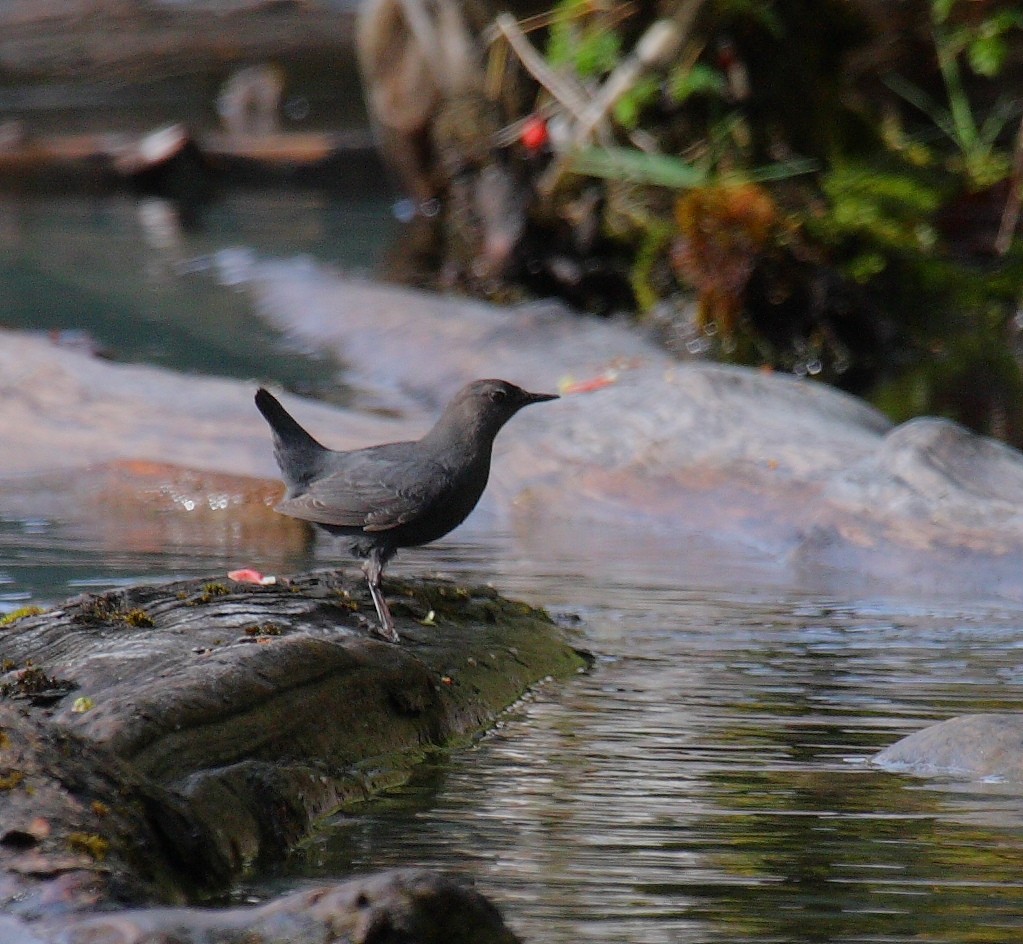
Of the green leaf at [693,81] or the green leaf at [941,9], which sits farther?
the green leaf at [693,81]

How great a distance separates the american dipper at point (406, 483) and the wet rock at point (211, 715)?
151mm

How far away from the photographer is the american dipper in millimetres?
5211

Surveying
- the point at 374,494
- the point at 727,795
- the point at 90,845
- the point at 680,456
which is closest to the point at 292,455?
the point at 374,494

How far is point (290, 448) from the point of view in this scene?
18.3ft

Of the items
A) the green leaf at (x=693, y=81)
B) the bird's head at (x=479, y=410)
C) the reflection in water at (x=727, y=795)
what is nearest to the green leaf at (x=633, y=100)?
the green leaf at (x=693, y=81)

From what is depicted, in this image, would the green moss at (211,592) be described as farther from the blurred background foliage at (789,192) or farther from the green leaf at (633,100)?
the green leaf at (633,100)

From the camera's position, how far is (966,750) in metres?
4.54

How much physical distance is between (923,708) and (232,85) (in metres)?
21.7

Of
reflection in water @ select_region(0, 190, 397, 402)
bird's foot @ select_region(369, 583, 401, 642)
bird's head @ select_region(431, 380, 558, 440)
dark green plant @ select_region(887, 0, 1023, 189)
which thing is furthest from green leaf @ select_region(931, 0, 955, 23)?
bird's foot @ select_region(369, 583, 401, 642)

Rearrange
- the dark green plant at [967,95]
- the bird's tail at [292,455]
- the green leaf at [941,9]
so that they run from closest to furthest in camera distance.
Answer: the bird's tail at [292,455] < the green leaf at [941,9] < the dark green plant at [967,95]

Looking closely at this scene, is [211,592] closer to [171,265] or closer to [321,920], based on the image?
[321,920]

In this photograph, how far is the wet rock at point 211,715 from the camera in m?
3.24

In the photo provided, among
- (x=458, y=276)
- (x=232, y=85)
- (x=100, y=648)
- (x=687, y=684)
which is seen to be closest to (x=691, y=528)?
(x=687, y=684)

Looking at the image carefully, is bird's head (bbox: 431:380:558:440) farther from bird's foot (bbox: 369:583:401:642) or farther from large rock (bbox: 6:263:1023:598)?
large rock (bbox: 6:263:1023:598)
